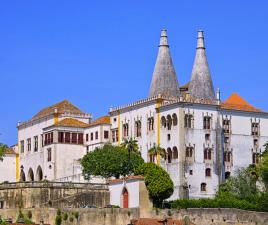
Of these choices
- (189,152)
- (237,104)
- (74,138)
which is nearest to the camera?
(189,152)

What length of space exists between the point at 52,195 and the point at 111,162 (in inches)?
405

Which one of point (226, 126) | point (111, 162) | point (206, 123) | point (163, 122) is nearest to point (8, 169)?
point (111, 162)

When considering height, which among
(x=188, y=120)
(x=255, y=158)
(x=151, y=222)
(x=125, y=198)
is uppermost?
(x=188, y=120)

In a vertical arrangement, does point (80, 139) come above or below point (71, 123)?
below

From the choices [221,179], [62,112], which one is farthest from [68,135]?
[221,179]

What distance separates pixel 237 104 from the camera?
124000 mm

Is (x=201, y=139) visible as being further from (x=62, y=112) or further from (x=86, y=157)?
(x=62, y=112)

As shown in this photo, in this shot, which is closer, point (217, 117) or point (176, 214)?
point (176, 214)

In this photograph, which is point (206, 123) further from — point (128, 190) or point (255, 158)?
point (128, 190)

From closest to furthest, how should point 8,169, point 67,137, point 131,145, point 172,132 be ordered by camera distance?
point 172,132
point 131,145
point 67,137
point 8,169

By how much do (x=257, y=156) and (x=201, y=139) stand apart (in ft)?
28.0

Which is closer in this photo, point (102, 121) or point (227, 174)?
point (227, 174)

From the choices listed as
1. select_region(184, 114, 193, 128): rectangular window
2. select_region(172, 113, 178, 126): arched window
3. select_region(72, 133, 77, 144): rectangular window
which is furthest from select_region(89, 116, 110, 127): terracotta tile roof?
select_region(184, 114, 193, 128): rectangular window

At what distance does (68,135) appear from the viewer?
423 feet
